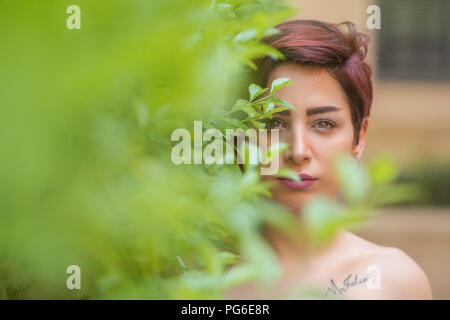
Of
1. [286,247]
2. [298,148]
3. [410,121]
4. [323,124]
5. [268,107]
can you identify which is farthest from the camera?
[410,121]

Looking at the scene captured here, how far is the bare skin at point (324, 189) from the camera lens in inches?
65.9

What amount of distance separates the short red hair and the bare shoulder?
1.30ft

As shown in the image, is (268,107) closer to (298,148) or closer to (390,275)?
(298,148)

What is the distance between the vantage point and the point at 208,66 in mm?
725

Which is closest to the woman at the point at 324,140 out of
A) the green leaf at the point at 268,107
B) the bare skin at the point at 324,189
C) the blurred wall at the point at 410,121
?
the bare skin at the point at 324,189

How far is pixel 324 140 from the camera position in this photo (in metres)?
1.72

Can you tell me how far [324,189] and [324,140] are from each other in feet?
0.53

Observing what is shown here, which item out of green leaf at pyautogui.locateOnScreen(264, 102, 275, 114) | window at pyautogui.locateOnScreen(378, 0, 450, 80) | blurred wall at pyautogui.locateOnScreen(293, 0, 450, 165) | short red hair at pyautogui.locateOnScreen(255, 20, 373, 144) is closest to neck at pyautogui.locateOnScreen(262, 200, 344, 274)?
short red hair at pyautogui.locateOnScreen(255, 20, 373, 144)

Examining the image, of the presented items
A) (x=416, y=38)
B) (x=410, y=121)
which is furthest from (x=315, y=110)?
(x=416, y=38)

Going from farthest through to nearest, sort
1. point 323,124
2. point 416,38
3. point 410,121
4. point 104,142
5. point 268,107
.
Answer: point 416,38 < point 410,121 < point 323,124 < point 268,107 < point 104,142

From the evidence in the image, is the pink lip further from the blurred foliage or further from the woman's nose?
the blurred foliage

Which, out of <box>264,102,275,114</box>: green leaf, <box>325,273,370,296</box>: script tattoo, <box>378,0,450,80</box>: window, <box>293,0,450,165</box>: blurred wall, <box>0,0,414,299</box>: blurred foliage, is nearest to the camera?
<box>0,0,414,299</box>: blurred foliage

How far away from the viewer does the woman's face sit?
167 cm
